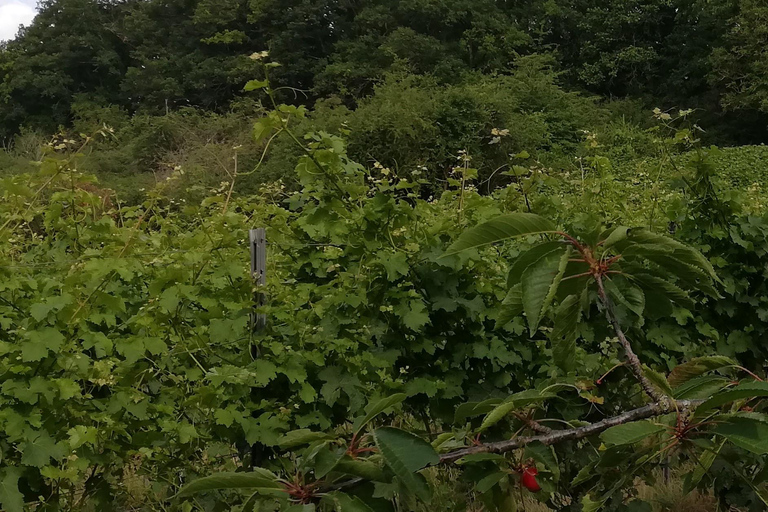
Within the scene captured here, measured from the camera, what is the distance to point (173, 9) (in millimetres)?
29672

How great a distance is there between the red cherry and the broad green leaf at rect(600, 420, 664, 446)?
0.22m

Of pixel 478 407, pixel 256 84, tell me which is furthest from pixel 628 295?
pixel 256 84

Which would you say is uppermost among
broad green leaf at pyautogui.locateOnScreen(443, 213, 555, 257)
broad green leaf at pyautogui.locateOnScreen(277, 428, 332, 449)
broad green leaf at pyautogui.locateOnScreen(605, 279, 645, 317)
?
broad green leaf at pyautogui.locateOnScreen(443, 213, 555, 257)

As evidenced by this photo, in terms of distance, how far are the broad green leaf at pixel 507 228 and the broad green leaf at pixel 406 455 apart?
21 cm

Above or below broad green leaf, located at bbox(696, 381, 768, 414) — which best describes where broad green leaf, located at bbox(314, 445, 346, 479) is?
above

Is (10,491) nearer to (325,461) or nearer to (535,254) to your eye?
(325,461)

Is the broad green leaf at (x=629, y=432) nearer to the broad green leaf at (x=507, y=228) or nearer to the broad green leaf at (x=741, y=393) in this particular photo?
the broad green leaf at (x=741, y=393)

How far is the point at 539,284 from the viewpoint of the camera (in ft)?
2.64

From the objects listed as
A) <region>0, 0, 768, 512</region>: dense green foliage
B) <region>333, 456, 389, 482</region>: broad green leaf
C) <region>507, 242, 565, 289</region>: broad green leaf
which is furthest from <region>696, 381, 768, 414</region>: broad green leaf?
<region>333, 456, 389, 482</region>: broad green leaf

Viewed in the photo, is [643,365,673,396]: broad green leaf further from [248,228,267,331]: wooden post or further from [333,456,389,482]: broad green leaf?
[248,228,267,331]: wooden post

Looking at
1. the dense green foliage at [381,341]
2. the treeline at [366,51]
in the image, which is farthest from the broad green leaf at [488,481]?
the treeline at [366,51]

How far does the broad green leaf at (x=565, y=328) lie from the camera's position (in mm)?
836

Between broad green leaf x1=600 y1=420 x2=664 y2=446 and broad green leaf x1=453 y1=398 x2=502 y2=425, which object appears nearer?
broad green leaf x1=600 y1=420 x2=664 y2=446

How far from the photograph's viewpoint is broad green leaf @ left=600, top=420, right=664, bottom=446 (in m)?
0.70
